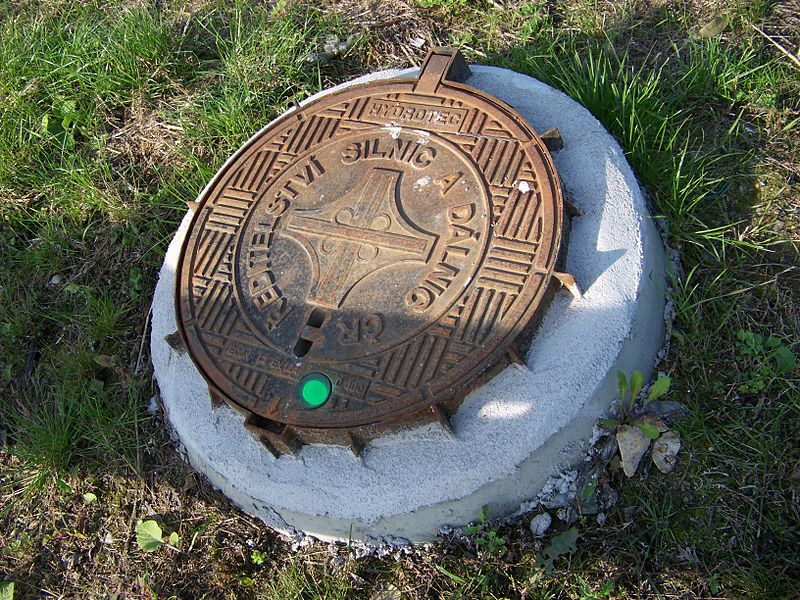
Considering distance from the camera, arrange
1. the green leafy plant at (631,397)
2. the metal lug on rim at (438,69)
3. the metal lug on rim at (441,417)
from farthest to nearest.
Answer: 1. the metal lug on rim at (438,69)
2. the green leafy plant at (631,397)
3. the metal lug on rim at (441,417)

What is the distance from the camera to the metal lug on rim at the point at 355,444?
6.26 feet

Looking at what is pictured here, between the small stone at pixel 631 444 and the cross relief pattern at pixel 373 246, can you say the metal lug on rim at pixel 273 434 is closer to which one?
the cross relief pattern at pixel 373 246

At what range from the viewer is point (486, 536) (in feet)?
6.53

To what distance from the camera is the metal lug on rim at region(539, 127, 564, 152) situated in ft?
7.21

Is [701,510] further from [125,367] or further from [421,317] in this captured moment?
[125,367]

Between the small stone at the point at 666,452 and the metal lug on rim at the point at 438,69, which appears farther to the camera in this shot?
the metal lug on rim at the point at 438,69

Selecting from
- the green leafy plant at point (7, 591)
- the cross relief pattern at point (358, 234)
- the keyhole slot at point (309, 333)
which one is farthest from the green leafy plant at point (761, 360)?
the green leafy plant at point (7, 591)

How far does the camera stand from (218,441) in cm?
211

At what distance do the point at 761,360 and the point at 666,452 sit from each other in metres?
0.42

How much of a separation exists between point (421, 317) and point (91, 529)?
1337mm

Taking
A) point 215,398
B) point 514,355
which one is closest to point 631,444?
point 514,355

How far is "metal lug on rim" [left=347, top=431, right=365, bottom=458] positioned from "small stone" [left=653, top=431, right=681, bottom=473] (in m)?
0.84

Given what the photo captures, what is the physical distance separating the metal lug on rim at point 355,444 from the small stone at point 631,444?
0.72 meters

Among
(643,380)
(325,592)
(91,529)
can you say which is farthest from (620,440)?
(91,529)
